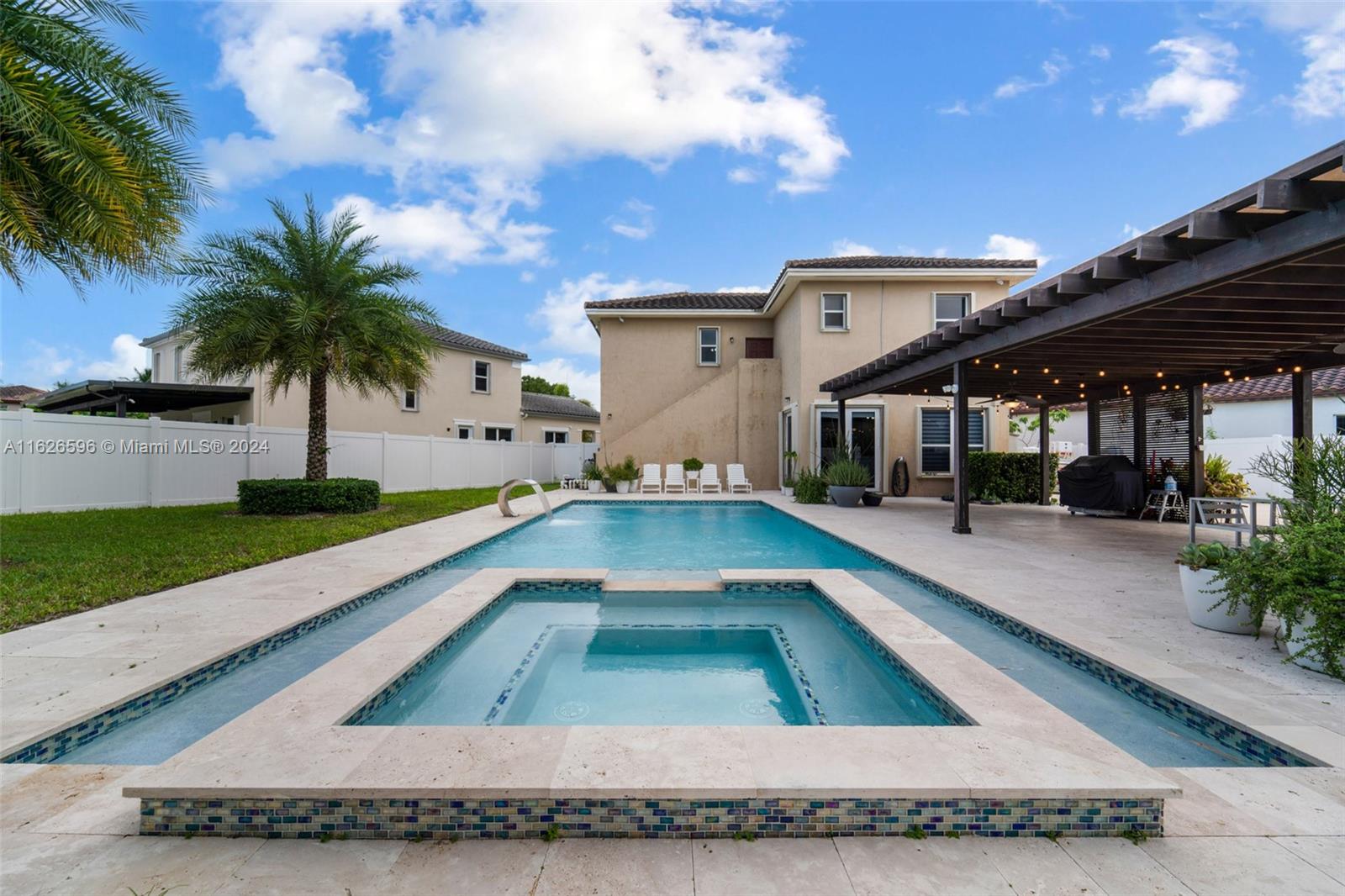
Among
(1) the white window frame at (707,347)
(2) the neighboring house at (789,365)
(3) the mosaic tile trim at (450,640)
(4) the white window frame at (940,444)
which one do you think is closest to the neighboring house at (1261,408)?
(4) the white window frame at (940,444)

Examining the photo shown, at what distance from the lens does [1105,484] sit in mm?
12508

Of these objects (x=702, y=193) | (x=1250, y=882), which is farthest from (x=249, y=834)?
(x=702, y=193)

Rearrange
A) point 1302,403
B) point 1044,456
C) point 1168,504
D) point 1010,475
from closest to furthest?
point 1302,403 < point 1168,504 < point 1044,456 < point 1010,475

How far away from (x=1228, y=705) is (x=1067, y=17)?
40.2 feet

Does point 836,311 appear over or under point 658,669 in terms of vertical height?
over

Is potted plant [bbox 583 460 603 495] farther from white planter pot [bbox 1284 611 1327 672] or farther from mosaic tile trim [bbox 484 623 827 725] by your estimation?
white planter pot [bbox 1284 611 1327 672]

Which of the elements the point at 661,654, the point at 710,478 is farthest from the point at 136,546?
the point at 710,478

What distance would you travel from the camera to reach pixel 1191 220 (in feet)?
15.0

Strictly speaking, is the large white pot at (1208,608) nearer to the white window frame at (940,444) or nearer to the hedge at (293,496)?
the white window frame at (940,444)

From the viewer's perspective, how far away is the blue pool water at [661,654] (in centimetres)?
298

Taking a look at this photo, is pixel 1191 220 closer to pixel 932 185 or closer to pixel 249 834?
pixel 249 834

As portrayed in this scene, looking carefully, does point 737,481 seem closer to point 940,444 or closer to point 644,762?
point 940,444

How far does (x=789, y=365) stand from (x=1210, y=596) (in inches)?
527

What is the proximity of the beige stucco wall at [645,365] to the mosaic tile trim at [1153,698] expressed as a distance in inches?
578
